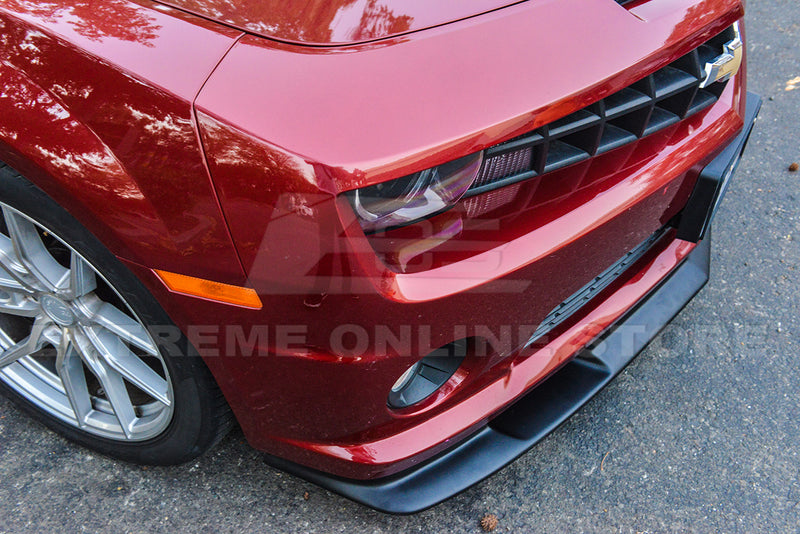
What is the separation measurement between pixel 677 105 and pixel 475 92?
62 centimetres

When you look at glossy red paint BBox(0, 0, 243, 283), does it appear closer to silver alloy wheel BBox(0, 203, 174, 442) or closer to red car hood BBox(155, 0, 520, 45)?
red car hood BBox(155, 0, 520, 45)

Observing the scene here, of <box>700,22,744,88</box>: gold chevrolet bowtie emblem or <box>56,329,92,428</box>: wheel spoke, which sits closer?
<box>700,22,744,88</box>: gold chevrolet bowtie emblem

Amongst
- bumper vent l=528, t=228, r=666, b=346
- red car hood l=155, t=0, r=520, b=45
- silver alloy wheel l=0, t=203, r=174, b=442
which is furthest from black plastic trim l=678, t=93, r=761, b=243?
silver alloy wheel l=0, t=203, r=174, b=442

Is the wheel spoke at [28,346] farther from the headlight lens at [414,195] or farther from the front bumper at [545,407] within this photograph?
the headlight lens at [414,195]

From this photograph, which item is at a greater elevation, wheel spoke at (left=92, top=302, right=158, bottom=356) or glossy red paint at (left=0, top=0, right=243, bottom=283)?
glossy red paint at (left=0, top=0, right=243, bottom=283)

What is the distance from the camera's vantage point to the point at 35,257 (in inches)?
62.4

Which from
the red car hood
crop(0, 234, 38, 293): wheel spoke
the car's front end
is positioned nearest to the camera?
the car's front end

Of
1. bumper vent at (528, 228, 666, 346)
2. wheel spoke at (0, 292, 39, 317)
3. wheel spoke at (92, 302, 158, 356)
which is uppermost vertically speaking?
wheel spoke at (0, 292, 39, 317)

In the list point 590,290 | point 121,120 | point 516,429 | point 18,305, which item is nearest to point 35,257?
point 18,305

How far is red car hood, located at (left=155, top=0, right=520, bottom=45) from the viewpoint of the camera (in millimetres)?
1224

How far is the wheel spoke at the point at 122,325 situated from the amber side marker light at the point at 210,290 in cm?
30

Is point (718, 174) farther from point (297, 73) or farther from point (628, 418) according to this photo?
point (297, 73)

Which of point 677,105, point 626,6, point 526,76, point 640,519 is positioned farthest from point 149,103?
point 640,519

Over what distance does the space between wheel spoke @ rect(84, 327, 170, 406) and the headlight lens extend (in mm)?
837
